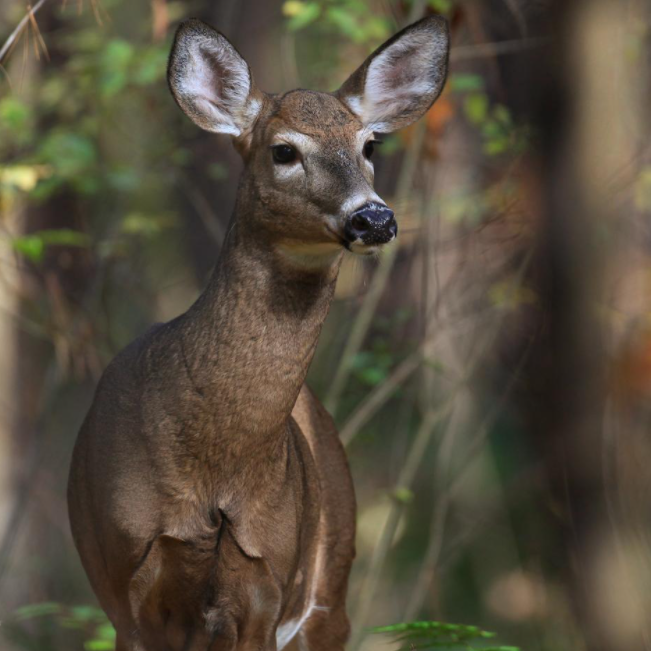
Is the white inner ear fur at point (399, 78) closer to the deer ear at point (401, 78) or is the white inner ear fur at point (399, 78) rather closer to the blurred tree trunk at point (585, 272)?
the deer ear at point (401, 78)

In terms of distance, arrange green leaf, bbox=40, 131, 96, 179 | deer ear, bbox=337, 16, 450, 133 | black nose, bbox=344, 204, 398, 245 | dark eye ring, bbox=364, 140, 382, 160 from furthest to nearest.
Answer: green leaf, bbox=40, 131, 96, 179
deer ear, bbox=337, 16, 450, 133
dark eye ring, bbox=364, 140, 382, 160
black nose, bbox=344, 204, 398, 245

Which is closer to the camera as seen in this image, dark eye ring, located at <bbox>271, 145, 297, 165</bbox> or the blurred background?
dark eye ring, located at <bbox>271, 145, 297, 165</bbox>

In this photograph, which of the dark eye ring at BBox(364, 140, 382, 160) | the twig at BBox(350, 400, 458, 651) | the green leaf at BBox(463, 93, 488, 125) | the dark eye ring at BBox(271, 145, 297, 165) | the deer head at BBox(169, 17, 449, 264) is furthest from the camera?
the green leaf at BBox(463, 93, 488, 125)

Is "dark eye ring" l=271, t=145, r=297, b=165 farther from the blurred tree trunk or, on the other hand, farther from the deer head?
the blurred tree trunk

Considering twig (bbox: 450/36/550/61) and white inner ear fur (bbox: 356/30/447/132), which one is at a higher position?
twig (bbox: 450/36/550/61)

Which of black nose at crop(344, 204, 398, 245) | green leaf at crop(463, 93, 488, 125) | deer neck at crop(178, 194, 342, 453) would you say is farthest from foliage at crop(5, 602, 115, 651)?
green leaf at crop(463, 93, 488, 125)

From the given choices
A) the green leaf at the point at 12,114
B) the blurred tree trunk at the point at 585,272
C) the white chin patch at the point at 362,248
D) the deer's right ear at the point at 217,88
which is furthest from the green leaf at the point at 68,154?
the white chin patch at the point at 362,248

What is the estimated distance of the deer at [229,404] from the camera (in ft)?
12.1

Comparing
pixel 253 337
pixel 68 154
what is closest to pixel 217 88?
pixel 253 337

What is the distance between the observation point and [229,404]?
3754 mm

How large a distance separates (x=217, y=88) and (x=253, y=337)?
82 centimetres

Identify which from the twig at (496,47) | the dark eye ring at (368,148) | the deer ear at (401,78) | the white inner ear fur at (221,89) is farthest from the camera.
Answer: the twig at (496,47)

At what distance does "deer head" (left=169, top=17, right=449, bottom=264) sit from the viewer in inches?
142

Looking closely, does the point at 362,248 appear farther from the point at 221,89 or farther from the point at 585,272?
the point at 585,272
